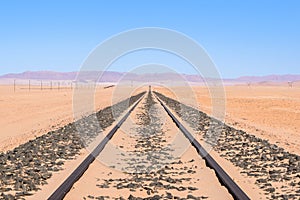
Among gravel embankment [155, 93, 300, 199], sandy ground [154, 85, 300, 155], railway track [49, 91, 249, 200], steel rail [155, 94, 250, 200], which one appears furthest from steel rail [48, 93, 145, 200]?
sandy ground [154, 85, 300, 155]

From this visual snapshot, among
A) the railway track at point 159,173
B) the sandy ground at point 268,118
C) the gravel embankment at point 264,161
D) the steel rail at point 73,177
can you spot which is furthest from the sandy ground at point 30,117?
the sandy ground at point 268,118

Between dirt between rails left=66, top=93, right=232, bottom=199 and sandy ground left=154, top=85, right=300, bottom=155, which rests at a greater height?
dirt between rails left=66, top=93, right=232, bottom=199

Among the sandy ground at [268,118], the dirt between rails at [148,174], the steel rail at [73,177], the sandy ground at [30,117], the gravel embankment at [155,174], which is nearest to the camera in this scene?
the steel rail at [73,177]

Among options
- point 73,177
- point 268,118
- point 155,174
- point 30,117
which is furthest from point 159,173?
point 30,117

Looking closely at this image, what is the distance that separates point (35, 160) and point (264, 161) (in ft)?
16.1

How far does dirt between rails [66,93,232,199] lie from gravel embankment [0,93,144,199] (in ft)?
2.42

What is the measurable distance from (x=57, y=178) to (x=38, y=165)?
1.43 meters

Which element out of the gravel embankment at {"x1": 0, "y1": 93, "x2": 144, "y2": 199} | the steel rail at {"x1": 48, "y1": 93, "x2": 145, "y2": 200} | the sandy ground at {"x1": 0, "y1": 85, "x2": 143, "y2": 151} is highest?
the steel rail at {"x1": 48, "y1": 93, "x2": 145, "y2": 200}

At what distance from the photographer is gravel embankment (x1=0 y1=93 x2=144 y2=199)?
286 inches

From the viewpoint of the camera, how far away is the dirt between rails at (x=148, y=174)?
269 inches

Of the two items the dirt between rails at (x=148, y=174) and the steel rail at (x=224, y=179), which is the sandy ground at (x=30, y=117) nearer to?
the dirt between rails at (x=148, y=174)

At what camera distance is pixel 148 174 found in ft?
27.2

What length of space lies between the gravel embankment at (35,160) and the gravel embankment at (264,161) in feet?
11.9

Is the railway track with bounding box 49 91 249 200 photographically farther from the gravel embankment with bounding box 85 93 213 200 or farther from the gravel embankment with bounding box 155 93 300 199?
the gravel embankment with bounding box 155 93 300 199
